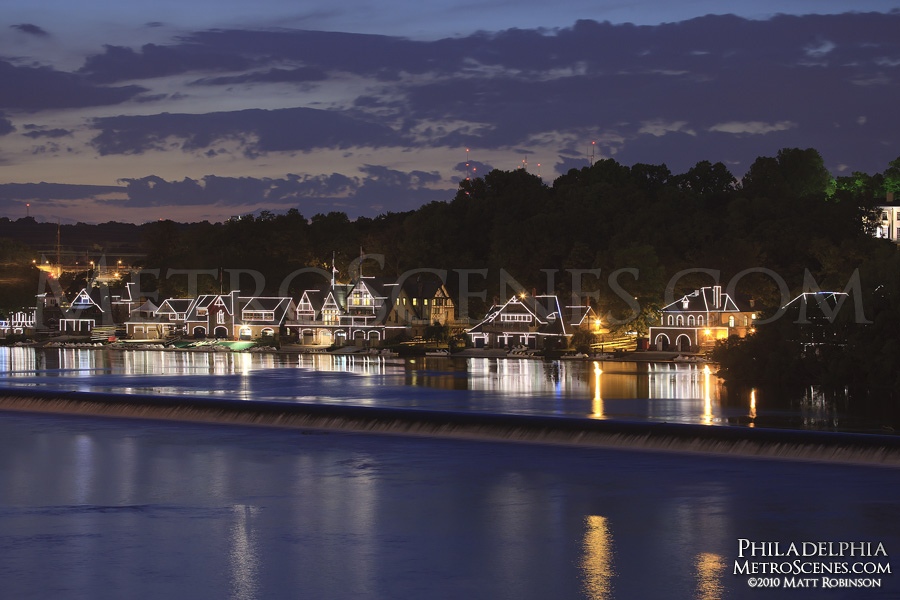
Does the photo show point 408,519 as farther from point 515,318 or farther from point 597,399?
point 515,318

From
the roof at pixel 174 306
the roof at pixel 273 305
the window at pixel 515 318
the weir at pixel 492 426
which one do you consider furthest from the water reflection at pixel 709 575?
the roof at pixel 174 306

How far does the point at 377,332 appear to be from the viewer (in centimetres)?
8656

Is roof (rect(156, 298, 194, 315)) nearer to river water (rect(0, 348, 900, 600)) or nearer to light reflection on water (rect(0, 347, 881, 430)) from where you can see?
light reflection on water (rect(0, 347, 881, 430))

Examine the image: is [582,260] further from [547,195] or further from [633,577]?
→ [633,577]

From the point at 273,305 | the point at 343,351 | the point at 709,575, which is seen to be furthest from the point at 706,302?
the point at 709,575

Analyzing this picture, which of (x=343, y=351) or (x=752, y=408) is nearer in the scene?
(x=752, y=408)

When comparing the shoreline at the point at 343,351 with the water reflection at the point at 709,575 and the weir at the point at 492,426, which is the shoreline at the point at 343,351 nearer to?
the weir at the point at 492,426

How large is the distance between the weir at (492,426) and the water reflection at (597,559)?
27.1 ft

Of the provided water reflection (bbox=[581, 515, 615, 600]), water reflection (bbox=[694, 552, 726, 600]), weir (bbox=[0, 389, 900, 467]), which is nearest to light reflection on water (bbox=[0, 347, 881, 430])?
weir (bbox=[0, 389, 900, 467])

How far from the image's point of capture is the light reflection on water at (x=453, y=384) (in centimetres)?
3675

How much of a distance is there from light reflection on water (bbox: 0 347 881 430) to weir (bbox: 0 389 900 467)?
18.6 ft

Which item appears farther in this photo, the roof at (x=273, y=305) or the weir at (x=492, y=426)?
the roof at (x=273, y=305)

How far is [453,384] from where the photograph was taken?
49625 mm

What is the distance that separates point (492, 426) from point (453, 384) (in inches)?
780
